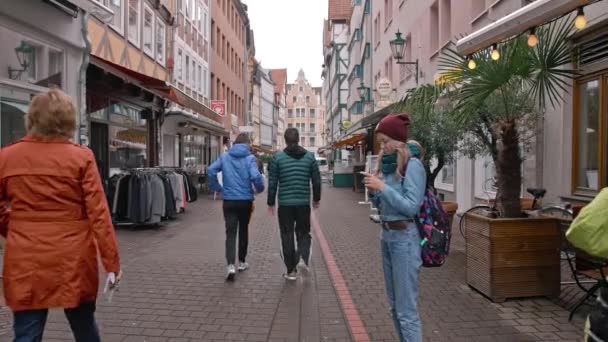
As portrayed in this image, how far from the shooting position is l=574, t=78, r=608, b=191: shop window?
8.21m

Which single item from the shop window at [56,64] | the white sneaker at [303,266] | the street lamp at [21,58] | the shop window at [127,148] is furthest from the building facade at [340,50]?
the white sneaker at [303,266]

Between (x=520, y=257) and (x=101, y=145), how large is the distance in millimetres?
11609

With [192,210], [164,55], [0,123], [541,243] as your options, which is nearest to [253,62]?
[164,55]

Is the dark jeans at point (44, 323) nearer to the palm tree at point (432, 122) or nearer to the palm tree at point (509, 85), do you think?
the palm tree at point (509, 85)

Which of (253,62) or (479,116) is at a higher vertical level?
(253,62)

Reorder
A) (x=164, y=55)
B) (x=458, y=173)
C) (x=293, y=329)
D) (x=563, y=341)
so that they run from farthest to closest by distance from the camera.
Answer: (x=164, y=55)
(x=458, y=173)
(x=293, y=329)
(x=563, y=341)

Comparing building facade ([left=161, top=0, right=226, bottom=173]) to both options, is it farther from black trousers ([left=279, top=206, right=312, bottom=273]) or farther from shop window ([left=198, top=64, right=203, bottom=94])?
black trousers ([left=279, top=206, right=312, bottom=273])

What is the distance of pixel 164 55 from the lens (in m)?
22.6

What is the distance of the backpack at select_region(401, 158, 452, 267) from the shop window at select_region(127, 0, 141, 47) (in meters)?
15.5

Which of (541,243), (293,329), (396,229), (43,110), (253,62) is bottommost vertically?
(293,329)

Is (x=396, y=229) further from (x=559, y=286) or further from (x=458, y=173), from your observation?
(x=458, y=173)

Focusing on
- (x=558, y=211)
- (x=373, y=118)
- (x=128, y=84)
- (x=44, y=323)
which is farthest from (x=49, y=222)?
(x=373, y=118)

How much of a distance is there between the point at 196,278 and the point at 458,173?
1017cm

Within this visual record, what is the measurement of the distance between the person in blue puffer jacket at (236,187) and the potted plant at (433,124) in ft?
9.37
